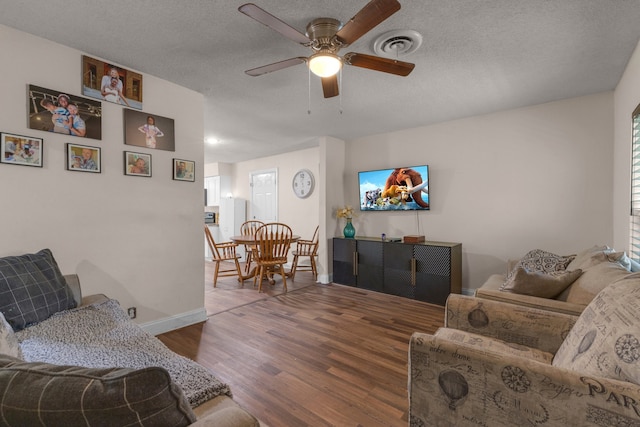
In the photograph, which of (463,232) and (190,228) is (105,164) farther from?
(463,232)

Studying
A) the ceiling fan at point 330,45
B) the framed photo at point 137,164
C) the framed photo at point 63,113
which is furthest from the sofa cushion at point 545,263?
the framed photo at point 63,113

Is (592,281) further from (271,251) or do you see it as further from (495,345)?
(271,251)

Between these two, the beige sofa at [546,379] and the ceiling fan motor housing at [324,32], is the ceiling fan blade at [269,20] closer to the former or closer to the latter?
the ceiling fan motor housing at [324,32]

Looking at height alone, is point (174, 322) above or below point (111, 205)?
below

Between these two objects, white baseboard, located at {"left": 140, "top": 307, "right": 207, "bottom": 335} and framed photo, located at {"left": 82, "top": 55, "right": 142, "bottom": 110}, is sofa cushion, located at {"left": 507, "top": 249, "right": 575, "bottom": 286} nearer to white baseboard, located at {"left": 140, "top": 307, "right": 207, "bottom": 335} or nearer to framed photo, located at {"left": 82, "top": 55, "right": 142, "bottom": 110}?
white baseboard, located at {"left": 140, "top": 307, "right": 207, "bottom": 335}

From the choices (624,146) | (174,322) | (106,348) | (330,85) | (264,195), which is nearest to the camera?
(106,348)

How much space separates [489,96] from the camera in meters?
3.07

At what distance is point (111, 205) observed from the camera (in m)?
2.44

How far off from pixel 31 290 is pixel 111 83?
170 cm

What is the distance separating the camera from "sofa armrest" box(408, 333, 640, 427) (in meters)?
0.84

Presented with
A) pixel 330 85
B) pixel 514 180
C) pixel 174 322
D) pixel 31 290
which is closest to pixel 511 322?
pixel 330 85

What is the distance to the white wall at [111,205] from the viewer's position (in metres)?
2.00

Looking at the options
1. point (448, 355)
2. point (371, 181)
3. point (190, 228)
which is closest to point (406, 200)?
point (371, 181)

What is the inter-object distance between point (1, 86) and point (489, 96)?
13.4 ft
